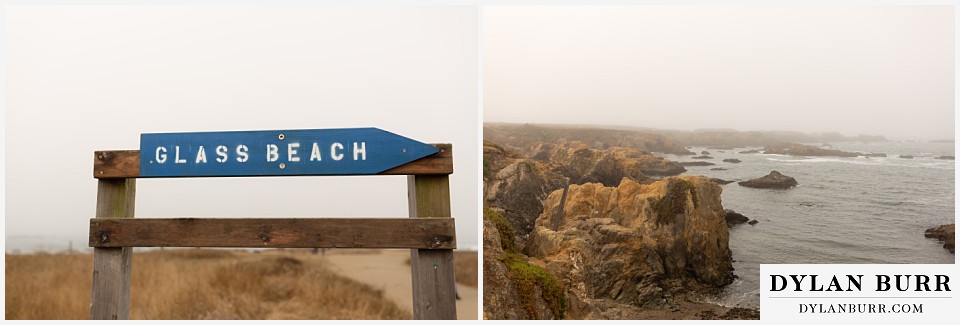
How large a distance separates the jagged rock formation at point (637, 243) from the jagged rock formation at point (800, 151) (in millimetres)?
518

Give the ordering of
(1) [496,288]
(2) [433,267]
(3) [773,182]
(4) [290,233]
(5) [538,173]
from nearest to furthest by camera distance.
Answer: (2) [433,267] < (4) [290,233] < (1) [496,288] < (3) [773,182] < (5) [538,173]

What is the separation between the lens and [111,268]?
387cm

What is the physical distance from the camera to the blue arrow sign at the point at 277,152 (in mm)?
3664

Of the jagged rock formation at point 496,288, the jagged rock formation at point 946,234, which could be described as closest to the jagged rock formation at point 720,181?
the jagged rock formation at point 946,234

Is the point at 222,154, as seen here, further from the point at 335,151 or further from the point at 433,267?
the point at 433,267

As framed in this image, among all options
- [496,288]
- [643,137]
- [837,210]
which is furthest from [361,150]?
[837,210]

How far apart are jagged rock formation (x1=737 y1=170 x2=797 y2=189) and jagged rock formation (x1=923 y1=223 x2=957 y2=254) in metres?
1.11

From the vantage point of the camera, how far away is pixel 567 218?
18.9 ft

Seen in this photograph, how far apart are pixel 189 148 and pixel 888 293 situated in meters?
5.01

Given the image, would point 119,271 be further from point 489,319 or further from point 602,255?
point 602,255

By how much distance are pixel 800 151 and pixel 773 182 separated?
1.09 feet

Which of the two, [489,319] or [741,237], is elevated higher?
[741,237]

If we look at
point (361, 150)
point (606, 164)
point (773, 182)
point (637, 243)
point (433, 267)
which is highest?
point (361, 150)

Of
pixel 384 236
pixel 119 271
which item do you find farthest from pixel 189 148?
pixel 384 236
